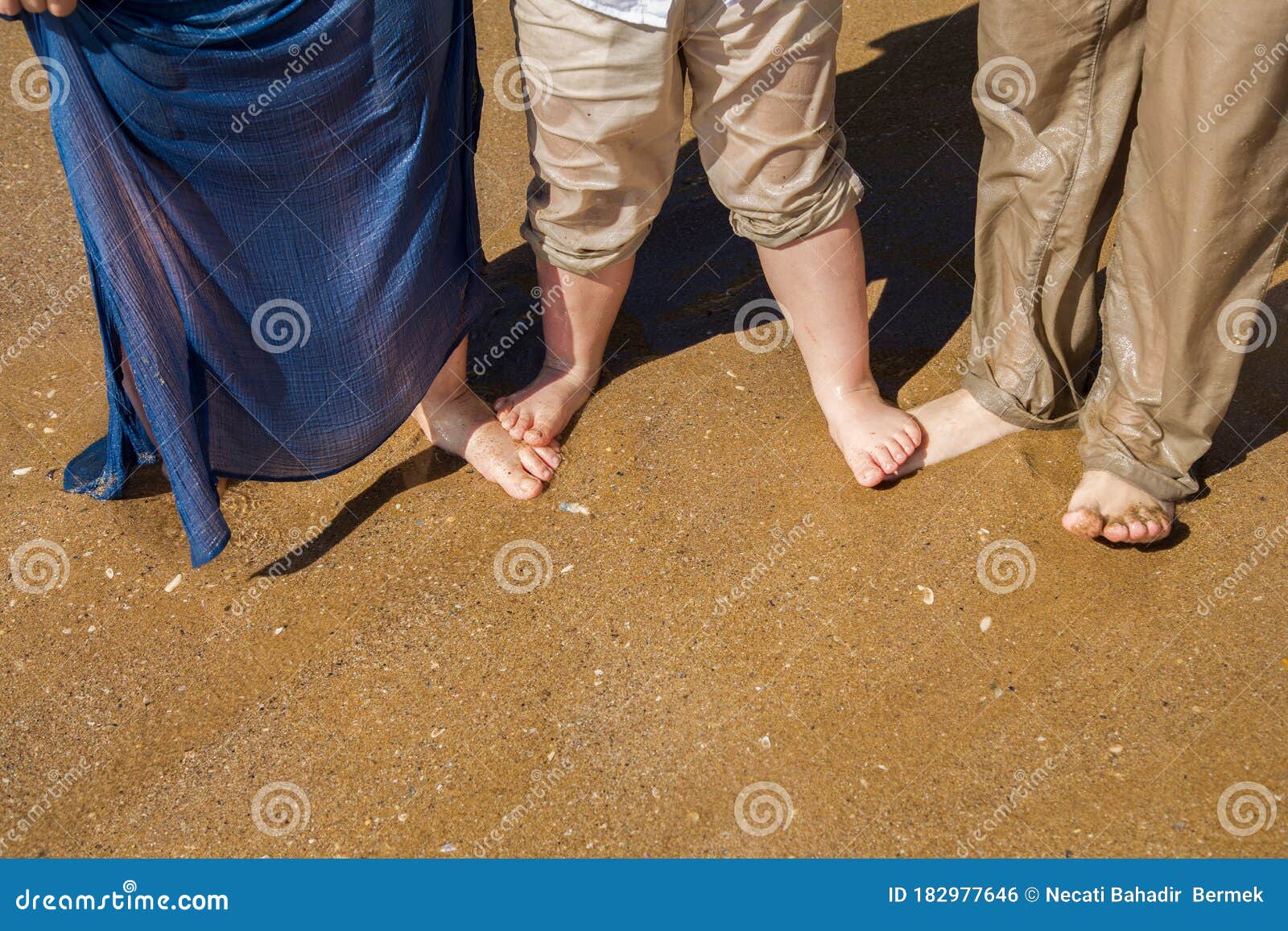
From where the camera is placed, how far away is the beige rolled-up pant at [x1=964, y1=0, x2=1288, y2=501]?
178 centimetres

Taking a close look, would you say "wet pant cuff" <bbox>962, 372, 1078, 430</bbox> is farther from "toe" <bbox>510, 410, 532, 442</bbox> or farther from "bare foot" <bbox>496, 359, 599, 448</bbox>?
"toe" <bbox>510, 410, 532, 442</bbox>

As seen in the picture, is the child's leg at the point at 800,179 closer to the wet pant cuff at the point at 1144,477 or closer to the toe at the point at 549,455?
the wet pant cuff at the point at 1144,477

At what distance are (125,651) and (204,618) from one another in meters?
0.17

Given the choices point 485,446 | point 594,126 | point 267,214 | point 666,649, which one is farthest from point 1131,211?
point 267,214

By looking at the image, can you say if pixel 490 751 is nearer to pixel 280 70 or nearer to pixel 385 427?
pixel 385 427

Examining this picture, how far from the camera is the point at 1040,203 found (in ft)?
6.98

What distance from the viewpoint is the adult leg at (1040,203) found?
1956mm

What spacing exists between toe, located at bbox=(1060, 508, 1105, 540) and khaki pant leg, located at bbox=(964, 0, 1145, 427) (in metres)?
0.28

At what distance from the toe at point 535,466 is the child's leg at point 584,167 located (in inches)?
1.4

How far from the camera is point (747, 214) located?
2.23 metres

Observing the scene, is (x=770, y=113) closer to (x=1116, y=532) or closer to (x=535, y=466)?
(x=535, y=466)

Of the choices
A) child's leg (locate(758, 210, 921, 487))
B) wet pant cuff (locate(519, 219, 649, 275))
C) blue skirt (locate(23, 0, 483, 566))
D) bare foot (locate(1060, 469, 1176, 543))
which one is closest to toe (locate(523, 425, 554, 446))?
blue skirt (locate(23, 0, 483, 566))

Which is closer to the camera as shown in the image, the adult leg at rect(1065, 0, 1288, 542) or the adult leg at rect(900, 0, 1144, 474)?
the adult leg at rect(1065, 0, 1288, 542)

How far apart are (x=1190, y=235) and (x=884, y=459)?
0.73 meters
